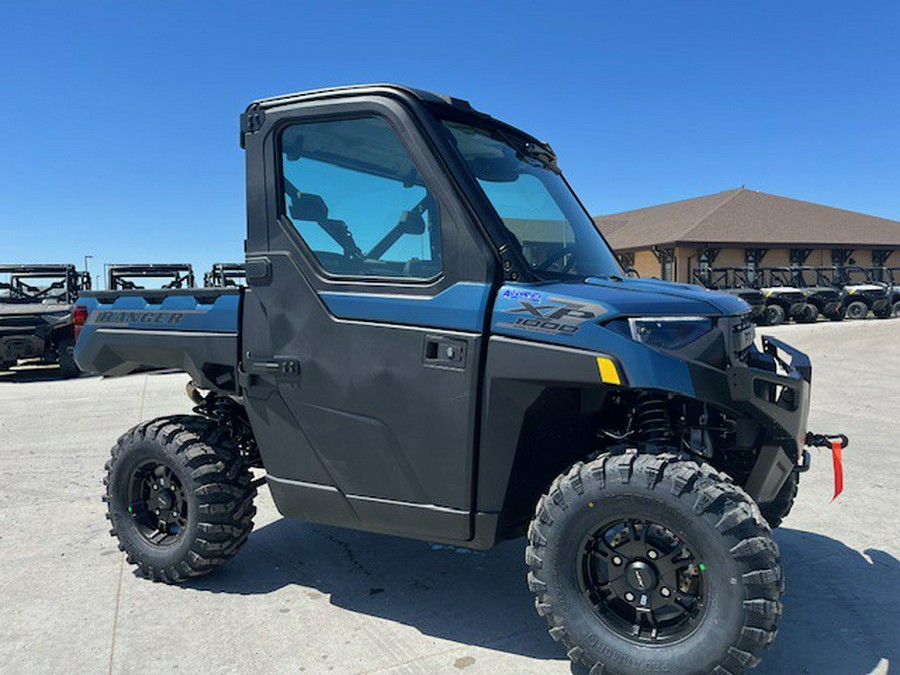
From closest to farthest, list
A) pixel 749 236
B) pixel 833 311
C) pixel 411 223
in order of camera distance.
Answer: pixel 411 223
pixel 833 311
pixel 749 236

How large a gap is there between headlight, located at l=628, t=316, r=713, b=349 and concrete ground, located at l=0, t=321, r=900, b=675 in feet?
4.51

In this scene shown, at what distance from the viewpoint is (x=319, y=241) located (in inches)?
122

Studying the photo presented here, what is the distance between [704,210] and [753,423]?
125 feet

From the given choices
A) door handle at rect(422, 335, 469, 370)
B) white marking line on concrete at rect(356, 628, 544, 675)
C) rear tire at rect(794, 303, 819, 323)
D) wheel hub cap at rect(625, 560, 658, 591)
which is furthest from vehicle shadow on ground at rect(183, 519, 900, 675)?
rear tire at rect(794, 303, 819, 323)

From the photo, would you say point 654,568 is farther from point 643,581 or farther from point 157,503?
point 157,503

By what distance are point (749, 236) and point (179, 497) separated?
3534 cm

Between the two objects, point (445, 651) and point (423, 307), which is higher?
point (423, 307)

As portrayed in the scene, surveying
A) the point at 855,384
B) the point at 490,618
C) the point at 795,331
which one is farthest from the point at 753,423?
the point at 795,331

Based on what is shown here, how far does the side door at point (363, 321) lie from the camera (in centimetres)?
277

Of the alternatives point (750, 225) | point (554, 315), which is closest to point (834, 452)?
point (554, 315)

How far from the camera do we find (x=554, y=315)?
2.62 m

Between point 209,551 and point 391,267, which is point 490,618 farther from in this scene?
point 391,267

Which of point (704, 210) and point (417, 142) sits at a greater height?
point (704, 210)

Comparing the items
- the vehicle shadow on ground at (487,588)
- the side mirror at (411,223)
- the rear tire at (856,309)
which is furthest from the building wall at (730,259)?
the side mirror at (411,223)
